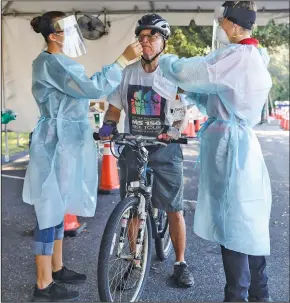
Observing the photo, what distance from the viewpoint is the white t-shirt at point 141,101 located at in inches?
110

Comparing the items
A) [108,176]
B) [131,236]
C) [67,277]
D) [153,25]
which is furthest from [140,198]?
[108,176]

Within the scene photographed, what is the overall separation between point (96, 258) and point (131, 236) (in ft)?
3.26

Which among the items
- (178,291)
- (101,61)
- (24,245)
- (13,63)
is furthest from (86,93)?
(13,63)

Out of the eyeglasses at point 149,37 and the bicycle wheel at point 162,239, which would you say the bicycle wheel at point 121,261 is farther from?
the eyeglasses at point 149,37

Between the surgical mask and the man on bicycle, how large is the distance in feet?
1.46

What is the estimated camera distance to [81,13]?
6.83 metres

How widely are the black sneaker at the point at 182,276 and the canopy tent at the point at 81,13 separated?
446 cm

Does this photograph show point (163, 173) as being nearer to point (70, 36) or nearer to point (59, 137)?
point (59, 137)

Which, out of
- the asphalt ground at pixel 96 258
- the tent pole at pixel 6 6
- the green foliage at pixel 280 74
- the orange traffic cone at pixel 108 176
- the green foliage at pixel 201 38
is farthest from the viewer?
the green foliage at pixel 280 74

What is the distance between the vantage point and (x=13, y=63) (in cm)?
744

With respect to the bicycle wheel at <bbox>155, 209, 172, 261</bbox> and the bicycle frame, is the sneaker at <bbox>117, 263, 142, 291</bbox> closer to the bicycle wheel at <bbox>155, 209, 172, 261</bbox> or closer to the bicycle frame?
the bicycle frame

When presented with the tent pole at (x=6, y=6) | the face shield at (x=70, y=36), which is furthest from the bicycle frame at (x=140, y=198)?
the tent pole at (x=6, y=6)

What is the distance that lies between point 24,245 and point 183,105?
205 centimetres

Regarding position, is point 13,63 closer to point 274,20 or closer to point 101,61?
point 101,61
